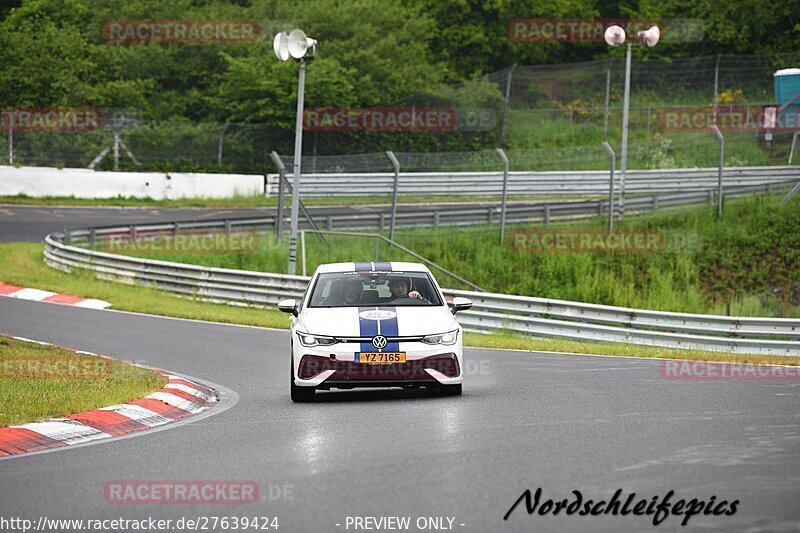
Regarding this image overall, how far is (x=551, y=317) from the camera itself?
22672mm

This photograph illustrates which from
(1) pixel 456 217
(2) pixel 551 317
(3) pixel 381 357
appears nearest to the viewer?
(3) pixel 381 357

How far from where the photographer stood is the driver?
13.7 metres

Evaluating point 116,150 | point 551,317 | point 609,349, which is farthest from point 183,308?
point 116,150

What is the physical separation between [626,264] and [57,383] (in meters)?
19.0

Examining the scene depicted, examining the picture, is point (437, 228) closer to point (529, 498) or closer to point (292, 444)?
point (292, 444)

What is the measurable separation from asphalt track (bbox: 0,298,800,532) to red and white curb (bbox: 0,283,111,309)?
11.8 meters

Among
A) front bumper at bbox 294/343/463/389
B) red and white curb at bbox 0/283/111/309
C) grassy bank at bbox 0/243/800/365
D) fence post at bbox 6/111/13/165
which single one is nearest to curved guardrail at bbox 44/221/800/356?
grassy bank at bbox 0/243/800/365

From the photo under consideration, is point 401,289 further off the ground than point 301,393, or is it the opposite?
point 401,289

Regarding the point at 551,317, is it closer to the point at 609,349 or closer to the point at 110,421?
the point at 609,349

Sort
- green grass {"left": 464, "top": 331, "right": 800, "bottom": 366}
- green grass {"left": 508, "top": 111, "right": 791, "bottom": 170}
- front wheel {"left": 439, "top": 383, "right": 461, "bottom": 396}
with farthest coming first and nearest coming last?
1. green grass {"left": 508, "top": 111, "right": 791, "bottom": 170}
2. green grass {"left": 464, "top": 331, "right": 800, "bottom": 366}
3. front wheel {"left": 439, "top": 383, "right": 461, "bottom": 396}

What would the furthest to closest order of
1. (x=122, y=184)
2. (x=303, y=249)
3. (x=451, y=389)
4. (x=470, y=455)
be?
(x=122, y=184)
(x=303, y=249)
(x=451, y=389)
(x=470, y=455)

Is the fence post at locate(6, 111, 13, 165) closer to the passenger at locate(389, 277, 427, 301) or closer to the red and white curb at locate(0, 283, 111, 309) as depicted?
the red and white curb at locate(0, 283, 111, 309)

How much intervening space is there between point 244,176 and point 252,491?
36202mm

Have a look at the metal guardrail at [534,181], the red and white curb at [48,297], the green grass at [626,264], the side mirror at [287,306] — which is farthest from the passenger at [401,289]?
the metal guardrail at [534,181]
